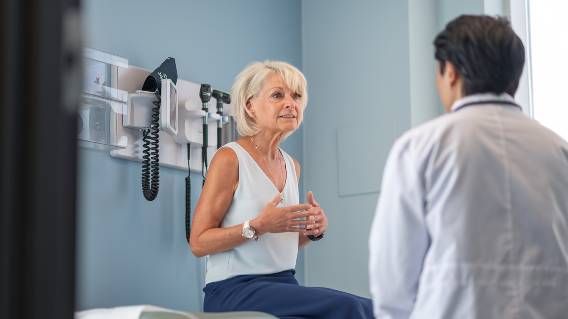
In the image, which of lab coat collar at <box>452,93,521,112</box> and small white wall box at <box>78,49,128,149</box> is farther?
small white wall box at <box>78,49,128,149</box>

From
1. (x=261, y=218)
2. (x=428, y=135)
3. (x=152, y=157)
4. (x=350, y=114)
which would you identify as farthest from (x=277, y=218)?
(x=350, y=114)

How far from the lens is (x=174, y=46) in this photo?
11.0 feet

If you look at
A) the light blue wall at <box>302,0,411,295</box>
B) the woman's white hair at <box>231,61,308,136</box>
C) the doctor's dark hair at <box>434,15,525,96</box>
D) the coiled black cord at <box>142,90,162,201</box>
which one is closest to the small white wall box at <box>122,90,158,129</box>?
the coiled black cord at <box>142,90,162,201</box>

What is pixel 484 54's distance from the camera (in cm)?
162

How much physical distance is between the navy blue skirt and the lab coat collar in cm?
101

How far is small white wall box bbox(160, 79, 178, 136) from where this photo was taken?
3.08m

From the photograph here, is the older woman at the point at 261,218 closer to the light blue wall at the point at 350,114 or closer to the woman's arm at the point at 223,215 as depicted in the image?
the woman's arm at the point at 223,215

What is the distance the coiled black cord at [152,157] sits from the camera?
10.00 feet

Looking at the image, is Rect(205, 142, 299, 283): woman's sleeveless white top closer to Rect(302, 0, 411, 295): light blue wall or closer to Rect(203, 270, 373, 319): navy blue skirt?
Rect(203, 270, 373, 319): navy blue skirt

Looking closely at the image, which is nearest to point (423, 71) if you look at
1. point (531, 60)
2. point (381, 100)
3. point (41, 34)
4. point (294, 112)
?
point (381, 100)

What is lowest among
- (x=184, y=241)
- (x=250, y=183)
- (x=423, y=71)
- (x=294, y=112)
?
A: (x=184, y=241)

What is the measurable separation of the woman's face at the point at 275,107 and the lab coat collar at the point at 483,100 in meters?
1.31

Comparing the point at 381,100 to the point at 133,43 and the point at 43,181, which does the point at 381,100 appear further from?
the point at 43,181

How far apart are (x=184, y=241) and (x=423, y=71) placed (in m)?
1.32
